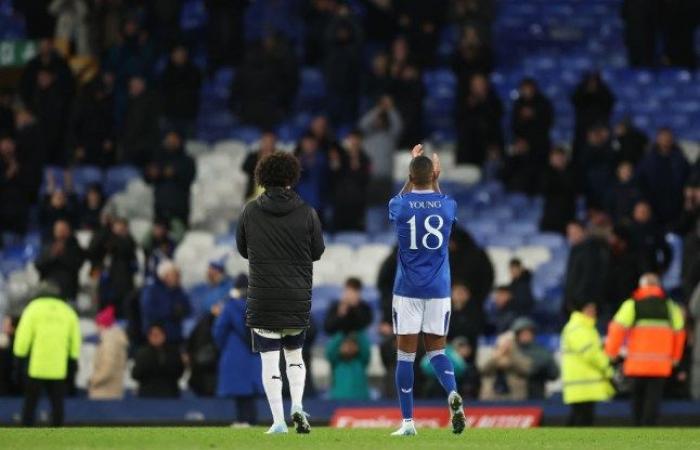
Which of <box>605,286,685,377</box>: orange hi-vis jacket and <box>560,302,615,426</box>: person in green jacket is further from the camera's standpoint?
<box>605,286,685,377</box>: orange hi-vis jacket

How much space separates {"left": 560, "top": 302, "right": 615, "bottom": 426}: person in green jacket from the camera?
80.0 ft

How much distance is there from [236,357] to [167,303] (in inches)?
168

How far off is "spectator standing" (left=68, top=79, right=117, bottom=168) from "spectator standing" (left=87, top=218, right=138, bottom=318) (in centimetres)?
301

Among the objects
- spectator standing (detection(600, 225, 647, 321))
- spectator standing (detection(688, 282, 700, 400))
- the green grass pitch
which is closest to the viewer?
the green grass pitch

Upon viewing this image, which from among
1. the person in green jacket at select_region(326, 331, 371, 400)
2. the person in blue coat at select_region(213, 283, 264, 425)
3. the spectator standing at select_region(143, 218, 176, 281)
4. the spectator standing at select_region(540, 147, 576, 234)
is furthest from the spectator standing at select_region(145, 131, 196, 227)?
the person in blue coat at select_region(213, 283, 264, 425)

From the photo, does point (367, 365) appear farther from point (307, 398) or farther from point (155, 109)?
point (155, 109)

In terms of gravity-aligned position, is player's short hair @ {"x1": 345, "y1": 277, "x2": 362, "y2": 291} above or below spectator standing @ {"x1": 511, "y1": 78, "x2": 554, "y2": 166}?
below

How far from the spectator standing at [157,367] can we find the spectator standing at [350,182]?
4.58m

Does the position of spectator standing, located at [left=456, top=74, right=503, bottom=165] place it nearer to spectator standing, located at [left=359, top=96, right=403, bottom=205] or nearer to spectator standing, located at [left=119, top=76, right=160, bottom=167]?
spectator standing, located at [left=359, top=96, right=403, bottom=205]

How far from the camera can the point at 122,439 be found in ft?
56.7

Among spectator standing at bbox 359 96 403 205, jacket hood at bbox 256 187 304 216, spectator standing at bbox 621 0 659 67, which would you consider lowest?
jacket hood at bbox 256 187 304 216

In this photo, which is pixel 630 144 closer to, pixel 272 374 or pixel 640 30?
pixel 640 30

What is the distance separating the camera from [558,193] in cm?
3050

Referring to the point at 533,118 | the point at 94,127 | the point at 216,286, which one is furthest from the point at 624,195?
the point at 94,127
